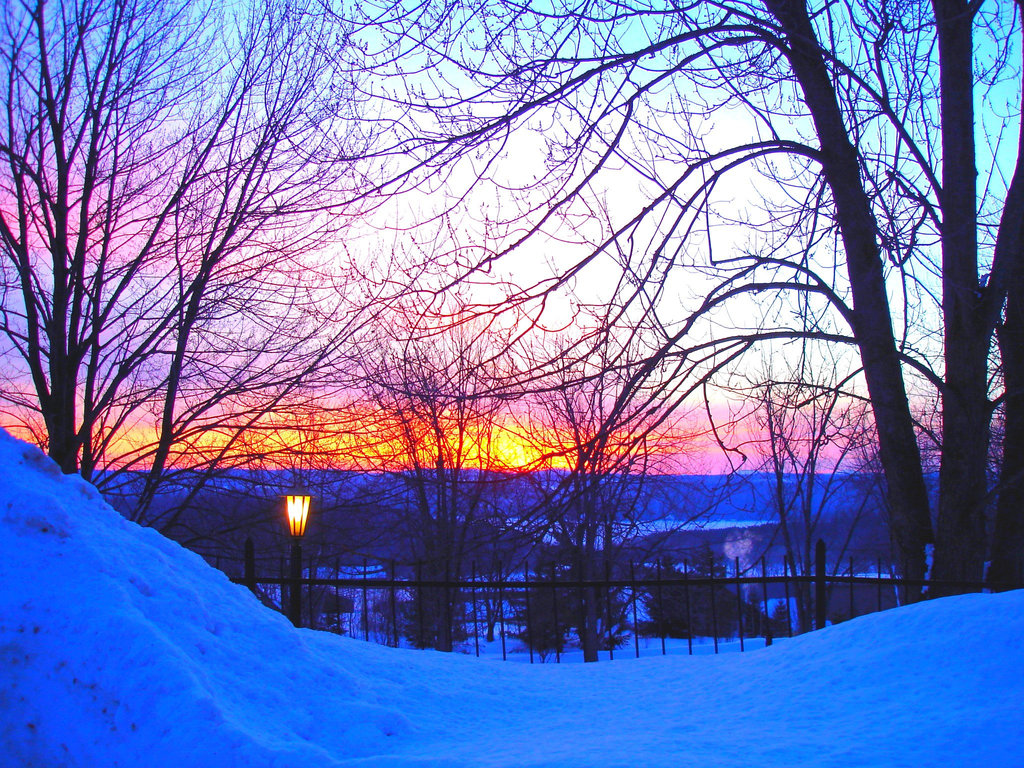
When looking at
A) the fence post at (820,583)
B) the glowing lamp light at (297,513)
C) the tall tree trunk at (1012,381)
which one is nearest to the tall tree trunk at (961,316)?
the tall tree trunk at (1012,381)

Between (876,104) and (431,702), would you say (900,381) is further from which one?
(431,702)

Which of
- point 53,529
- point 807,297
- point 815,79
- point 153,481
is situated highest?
point 815,79

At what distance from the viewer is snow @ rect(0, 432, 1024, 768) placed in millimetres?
2654

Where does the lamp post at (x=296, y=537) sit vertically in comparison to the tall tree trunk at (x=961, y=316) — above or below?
below

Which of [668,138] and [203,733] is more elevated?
[668,138]

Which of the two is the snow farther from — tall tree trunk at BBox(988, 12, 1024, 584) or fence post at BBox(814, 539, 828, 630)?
fence post at BBox(814, 539, 828, 630)

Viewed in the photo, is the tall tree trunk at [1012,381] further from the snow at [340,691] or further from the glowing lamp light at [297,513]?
the glowing lamp light at [297,513]

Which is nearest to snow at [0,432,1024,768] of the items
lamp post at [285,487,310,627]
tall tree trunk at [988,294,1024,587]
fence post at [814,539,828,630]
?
tall tree trunk at [988,294,1024,587]

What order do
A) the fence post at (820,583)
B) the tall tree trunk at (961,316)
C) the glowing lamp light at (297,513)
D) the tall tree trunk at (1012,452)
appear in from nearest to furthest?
1. the tall tree trunk at (961,316)
2. the tall tree trunk at (1012,452)
3. the fence post at (820,583)
4. the glowing lamp light at (297,513)

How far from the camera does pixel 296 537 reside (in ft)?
27.5

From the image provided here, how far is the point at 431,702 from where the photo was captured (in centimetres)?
442

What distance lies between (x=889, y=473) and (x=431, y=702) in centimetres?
436

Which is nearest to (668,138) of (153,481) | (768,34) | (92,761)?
(768,34)

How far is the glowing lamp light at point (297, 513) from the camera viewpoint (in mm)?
8375
